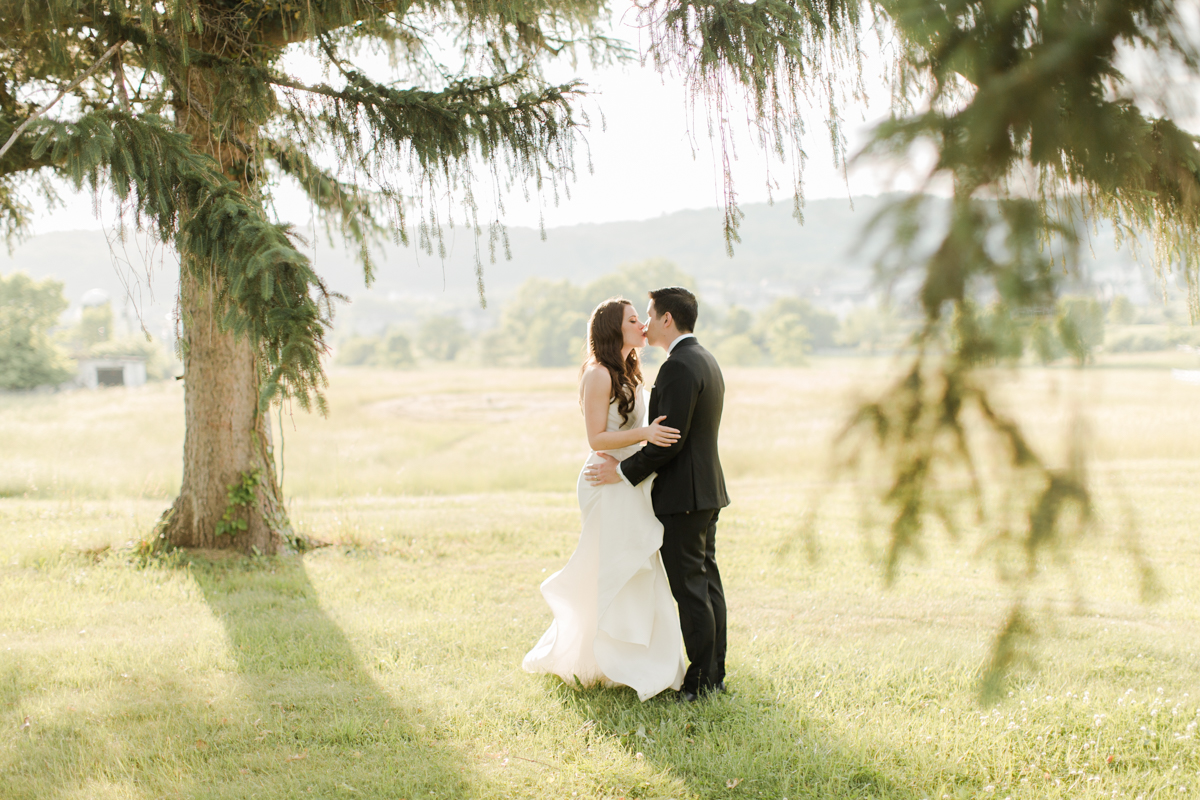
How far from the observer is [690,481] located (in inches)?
168

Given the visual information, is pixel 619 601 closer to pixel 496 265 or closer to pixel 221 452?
pixel 221 452

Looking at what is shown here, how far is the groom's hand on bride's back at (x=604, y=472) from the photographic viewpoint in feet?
14.7

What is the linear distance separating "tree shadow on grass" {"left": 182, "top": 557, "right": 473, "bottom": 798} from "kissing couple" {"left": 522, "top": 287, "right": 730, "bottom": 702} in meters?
1.08

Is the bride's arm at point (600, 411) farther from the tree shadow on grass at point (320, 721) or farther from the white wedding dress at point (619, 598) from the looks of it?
the tree shadow on grass at point (320, 721)

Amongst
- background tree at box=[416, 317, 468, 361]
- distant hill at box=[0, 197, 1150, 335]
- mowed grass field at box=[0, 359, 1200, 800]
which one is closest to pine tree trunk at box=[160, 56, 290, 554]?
mowed grass field at box=[0, 359, 1200, 800]

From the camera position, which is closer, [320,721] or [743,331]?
[320,721]

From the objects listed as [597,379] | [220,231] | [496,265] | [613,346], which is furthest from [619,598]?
[496,265]

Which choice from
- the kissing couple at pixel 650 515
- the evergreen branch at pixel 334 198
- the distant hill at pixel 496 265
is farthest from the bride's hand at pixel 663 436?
the evergreen branch at pixel 334 198

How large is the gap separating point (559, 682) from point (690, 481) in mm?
1561

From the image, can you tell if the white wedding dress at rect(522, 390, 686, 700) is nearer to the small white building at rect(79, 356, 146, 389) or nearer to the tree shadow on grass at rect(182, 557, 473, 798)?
the tree shadow on grass at rect(182, 557, 473, 798)

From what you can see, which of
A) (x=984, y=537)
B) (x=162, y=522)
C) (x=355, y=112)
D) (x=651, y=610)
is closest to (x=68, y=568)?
(x=162, y=522)

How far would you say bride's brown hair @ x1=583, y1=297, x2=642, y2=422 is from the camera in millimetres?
4457

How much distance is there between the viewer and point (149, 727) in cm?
423

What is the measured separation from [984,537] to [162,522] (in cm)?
842
